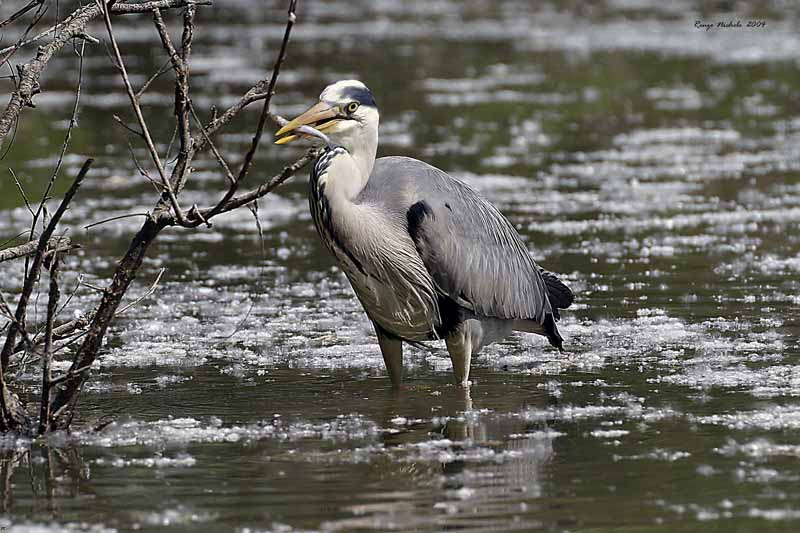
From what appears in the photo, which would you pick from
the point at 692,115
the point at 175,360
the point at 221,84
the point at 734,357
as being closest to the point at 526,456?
the point at 734,357

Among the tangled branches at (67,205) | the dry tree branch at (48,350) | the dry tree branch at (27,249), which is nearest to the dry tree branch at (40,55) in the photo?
the tangled branches at (67,205)

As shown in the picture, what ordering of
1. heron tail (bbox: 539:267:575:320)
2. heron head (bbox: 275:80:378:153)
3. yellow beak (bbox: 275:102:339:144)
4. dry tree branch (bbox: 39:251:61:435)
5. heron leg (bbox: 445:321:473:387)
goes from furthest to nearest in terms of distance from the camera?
heron tail (bbox: 539:267:575:320)
heron leg (bbox: 445:321:473:387)
heron head (bbox: 275:80:378:153)
yellow beak (bbox: 275:102:339:144)
dry tree branch (bbox: 39:251:61:435)

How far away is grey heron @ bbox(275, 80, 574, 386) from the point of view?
270 inches

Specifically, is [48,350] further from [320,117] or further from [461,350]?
[461,350]

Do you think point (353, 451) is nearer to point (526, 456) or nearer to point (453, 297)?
point (526, 456)

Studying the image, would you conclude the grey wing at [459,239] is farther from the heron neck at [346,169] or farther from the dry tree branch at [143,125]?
the dry tree branch at [143,125]

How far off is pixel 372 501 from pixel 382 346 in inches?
78.0

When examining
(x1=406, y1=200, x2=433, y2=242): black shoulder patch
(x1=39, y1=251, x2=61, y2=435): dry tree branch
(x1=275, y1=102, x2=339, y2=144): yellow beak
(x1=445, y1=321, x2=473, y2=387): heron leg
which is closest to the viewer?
(x1=39, y1=251, x2=61, y2=435): dry tree branch

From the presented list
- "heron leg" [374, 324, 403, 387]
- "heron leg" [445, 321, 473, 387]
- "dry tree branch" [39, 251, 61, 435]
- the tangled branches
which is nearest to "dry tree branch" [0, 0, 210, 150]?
the tangled branches

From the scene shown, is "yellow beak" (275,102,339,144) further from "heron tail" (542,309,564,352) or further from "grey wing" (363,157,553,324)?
"heron tail" (542,309,564,352)

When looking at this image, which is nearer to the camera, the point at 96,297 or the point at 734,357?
the point at 734,357

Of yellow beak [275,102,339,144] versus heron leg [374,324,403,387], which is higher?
yellow beak [275,102,339,144]

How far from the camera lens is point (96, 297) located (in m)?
9.41

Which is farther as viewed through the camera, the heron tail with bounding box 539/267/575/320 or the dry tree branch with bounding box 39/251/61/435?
the heron tail with bounding box 539/267/575/320
